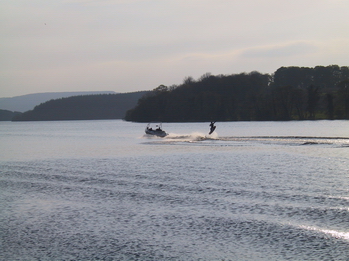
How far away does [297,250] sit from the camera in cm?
1452

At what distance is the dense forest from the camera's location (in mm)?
138375

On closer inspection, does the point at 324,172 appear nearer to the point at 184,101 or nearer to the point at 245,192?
the point at 245,192

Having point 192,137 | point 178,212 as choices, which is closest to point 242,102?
point 192,137

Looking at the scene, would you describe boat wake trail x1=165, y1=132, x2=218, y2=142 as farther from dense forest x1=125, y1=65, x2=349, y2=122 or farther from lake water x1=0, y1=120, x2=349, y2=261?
dense forest x1=125, y1=65, x2=349, y2=122

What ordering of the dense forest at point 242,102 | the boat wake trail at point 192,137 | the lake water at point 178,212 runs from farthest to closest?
the dense forest at point 242,102 < the boat wake trail at point 192,137 < the lake water at point 178,212

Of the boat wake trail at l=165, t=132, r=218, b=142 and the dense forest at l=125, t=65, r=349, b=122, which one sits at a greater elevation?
the dense forest at l=125, t=65, r=349, b=122

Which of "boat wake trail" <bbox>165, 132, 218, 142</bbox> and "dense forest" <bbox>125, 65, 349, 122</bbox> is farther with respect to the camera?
"dense forest" <bbox>125, 65, 349, 122</bbox>

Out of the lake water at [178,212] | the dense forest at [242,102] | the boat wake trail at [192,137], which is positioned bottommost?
the lake water at [178,212]

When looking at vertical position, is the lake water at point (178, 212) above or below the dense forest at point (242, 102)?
below

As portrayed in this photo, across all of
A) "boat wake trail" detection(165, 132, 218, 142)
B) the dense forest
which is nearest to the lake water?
"boat wake trail" detection(165, 132, 218, 142)

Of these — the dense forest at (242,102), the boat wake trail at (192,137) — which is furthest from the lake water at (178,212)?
the dense forest at (242,102)

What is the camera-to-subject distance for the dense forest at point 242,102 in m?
138

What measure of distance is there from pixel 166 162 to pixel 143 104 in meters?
160

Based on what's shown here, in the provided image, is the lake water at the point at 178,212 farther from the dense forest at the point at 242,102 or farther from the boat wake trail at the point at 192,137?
the dense forest at the point at 242,102
